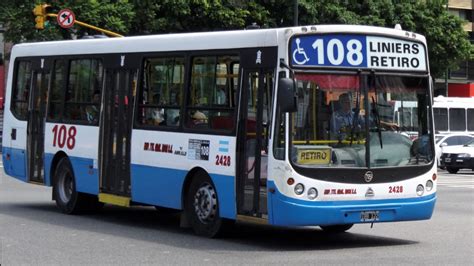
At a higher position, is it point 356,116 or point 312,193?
point 356,116

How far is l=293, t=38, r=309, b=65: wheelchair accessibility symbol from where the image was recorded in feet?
39.9

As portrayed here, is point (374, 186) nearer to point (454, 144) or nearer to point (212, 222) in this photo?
point (212, 222)

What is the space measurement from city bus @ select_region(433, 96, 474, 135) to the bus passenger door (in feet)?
101

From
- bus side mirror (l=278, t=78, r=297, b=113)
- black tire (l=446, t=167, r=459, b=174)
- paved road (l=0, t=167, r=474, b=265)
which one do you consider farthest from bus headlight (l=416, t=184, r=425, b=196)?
black tire (l=446, t=167, r=459, b=174)

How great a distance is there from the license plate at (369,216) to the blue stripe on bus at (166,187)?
1.64m

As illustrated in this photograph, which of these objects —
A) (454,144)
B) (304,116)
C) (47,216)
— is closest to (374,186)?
(304,116)

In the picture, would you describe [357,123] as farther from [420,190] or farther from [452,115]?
[452,115]

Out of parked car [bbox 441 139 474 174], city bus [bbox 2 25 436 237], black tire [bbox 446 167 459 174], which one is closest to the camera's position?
city bus [bbox 2 25 436 237]

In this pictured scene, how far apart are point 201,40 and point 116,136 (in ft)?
8.69

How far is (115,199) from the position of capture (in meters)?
15.6

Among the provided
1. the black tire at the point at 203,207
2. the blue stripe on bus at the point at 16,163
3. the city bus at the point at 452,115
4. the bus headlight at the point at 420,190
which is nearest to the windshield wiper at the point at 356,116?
the bus headlight at the point at 420,190

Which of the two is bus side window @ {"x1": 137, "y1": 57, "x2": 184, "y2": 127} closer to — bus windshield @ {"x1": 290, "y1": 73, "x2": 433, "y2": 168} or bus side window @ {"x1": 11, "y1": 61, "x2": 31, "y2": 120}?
bus windshield @ {"x1": 290, "y1": 73, "x2": 433, "y2": 168}

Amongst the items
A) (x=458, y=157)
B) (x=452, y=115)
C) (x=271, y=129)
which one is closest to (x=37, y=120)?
(x=271, y=129)

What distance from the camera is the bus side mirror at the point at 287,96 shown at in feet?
38.4
